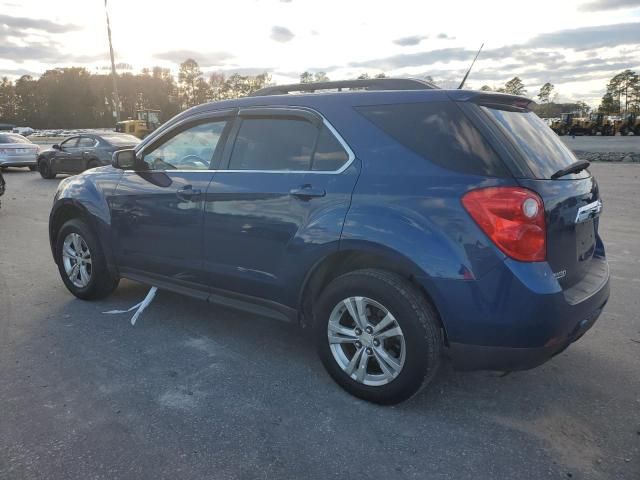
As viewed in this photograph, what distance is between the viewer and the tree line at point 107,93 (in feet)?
335

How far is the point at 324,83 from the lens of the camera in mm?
3689

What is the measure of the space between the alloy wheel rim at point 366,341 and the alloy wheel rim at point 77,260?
2.72 meters

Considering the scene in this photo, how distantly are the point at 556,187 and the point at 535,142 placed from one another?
325mm

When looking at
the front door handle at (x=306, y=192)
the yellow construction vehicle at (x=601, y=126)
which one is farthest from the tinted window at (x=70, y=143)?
the yellow construction vehicle at (x=601, y=126)

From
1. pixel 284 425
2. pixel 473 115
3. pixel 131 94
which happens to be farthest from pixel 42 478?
pixel 131 94

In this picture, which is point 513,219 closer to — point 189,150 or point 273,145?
point 273,145

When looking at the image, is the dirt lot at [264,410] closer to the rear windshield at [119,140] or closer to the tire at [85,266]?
the tire at [85,266]

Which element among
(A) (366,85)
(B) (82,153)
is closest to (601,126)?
(B) (82,153)

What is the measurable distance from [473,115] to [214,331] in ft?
8.59

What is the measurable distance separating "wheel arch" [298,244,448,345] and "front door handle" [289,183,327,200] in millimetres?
374

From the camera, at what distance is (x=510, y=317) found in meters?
2.67

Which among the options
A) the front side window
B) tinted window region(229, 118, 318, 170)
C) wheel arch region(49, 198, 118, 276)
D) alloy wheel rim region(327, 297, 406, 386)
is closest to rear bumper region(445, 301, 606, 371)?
alloy wheel rim region(327, 297, 406, 386)

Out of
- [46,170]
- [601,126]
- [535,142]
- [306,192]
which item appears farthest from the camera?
[601,126]

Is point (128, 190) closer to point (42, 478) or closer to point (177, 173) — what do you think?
point (177, 173)
